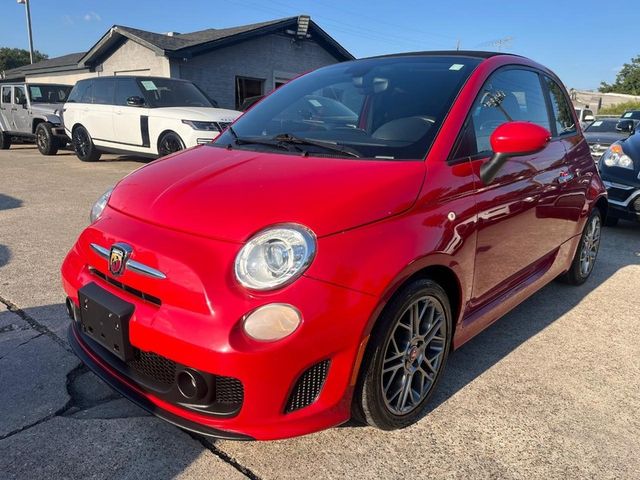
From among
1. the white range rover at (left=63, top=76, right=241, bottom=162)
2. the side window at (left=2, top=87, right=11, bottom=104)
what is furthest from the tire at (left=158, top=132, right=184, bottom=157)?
the side window at (left=2, top=87, right=11, bottom=104)

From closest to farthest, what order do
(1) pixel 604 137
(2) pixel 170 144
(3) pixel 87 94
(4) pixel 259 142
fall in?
(4) pixel 259 142, (2) pixel 170 144, (3) pixel 87 94, (1) pixel 604 137

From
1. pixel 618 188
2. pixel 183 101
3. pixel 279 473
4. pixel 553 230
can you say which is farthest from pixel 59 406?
pixel 183 101

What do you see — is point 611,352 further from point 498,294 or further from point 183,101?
point 183,101

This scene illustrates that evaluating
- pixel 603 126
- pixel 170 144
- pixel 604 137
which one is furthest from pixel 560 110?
pixel 603 126

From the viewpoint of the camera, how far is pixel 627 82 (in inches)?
2763

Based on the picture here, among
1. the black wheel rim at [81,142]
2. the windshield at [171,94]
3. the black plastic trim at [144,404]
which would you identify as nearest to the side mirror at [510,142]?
the black plastic trim at [144,404]

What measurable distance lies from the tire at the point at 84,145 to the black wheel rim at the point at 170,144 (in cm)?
269

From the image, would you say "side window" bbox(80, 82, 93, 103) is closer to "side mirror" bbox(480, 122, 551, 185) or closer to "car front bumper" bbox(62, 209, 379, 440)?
"car front bumper" bbox(62, 209, 379, 440)

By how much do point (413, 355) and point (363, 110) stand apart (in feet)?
4.40

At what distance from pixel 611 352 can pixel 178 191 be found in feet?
9.03

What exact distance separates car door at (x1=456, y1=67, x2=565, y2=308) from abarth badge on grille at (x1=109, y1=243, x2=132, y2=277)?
61.6 inches

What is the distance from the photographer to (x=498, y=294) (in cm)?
282

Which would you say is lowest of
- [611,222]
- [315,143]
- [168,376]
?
[611,222]

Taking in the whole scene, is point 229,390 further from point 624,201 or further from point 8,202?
point 8,202
